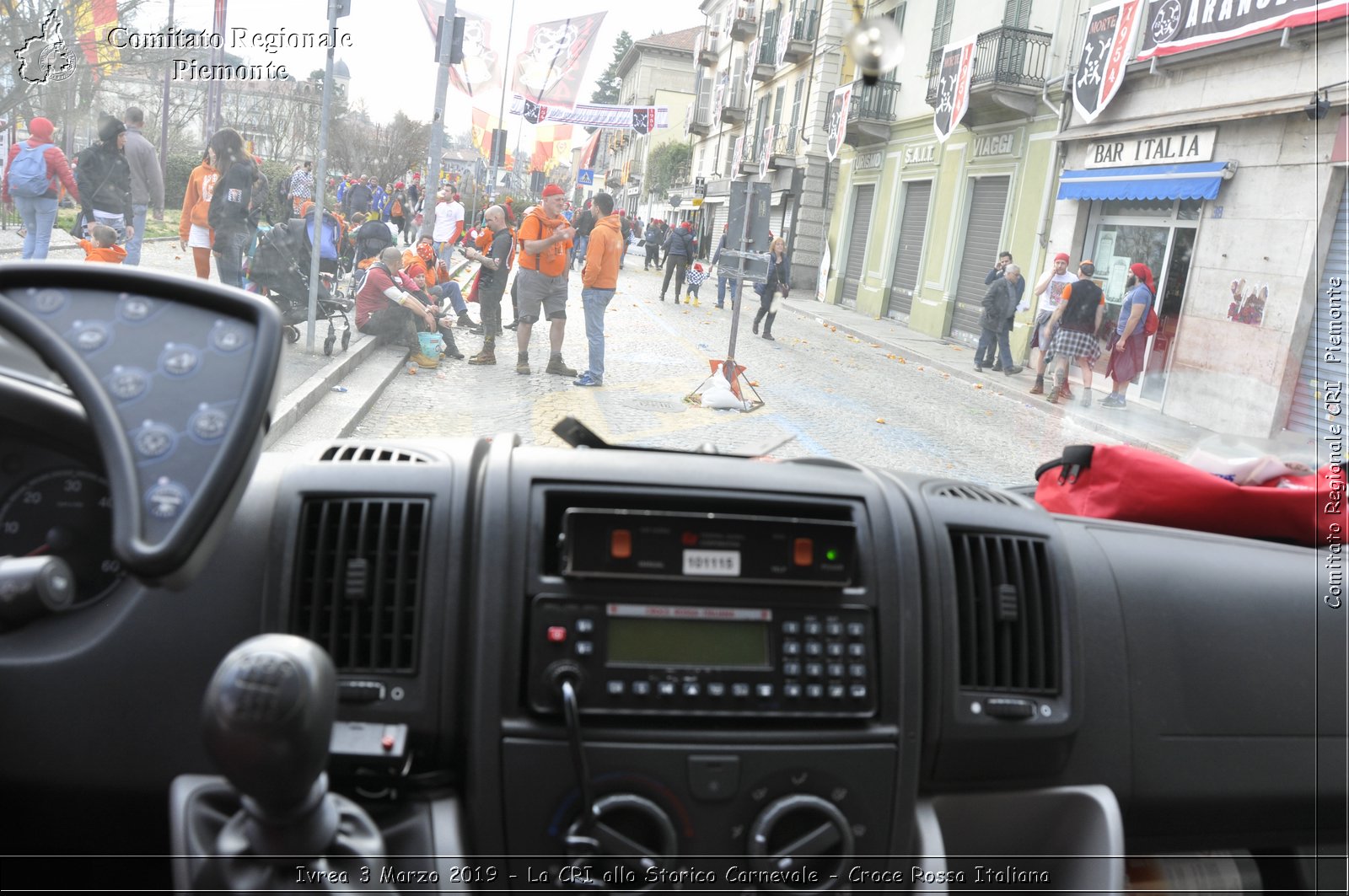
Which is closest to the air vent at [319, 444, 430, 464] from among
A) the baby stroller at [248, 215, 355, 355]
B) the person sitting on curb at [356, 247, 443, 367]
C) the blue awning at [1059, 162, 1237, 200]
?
the baby stroller at [248, 215, 355, 355]

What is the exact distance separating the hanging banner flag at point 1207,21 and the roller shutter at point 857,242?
11689 mm

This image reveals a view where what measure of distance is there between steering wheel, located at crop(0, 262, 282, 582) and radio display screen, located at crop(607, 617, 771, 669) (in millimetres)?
566

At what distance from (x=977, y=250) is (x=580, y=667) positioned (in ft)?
63.9

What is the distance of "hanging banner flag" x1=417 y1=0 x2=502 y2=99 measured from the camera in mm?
3822

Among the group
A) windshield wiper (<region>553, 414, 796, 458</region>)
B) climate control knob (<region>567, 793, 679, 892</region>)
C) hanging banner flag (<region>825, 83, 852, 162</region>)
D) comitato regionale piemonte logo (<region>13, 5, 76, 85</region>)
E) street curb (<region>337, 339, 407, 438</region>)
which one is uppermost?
hanging banner flag (<region>825, 83, 852, 162</region>)

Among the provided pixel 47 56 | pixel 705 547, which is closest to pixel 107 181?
pixel 47 56

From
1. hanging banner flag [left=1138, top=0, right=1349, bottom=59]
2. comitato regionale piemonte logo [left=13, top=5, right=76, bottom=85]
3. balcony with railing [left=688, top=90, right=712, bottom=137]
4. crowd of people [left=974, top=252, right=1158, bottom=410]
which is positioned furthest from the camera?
balcony with railing [left=688, top=90, right=712, bottom=137]

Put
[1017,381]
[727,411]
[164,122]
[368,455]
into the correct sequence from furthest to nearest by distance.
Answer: [1017,381] → [727,411] → [164,122] → [368,455]

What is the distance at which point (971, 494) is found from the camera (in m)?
1.89

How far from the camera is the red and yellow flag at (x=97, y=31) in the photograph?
4.02m

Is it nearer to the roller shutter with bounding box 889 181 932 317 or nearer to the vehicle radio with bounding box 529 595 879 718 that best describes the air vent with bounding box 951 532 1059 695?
the vehicle radio with bounding box 529 595 879 718

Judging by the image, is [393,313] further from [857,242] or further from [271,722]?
[857,242]

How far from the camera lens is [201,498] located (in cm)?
122

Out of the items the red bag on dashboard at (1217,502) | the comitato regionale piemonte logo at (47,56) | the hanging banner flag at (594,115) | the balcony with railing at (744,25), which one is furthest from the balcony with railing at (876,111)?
the red bag on dashboard at (1217,502)
